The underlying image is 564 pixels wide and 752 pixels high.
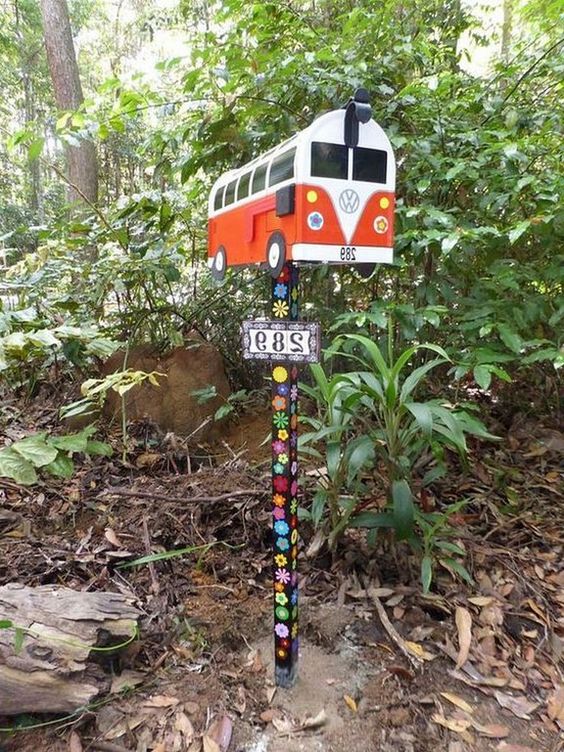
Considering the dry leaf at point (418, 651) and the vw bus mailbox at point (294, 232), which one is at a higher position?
the vw bus mailbox at point (294, 232)

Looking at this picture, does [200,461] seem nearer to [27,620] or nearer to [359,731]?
[27,620]

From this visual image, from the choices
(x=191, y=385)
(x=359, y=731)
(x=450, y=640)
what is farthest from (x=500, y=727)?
(x=191, y=385)

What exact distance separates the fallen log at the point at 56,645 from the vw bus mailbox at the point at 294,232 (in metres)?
0.53

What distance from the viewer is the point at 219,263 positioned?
1789 mm

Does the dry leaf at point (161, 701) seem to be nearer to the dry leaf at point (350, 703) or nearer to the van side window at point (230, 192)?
the dry leaf at point (350, 703)

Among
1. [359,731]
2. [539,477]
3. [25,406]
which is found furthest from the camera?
[25,406]

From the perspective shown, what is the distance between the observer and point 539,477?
2.67 meters

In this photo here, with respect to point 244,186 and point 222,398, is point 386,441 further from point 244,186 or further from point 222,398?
point 222,398

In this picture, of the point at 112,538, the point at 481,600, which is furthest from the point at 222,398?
the point at 481,600

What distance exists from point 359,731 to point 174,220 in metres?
2.87

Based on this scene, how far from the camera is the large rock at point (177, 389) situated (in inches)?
128

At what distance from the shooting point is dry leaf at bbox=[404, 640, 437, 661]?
1675 millimetres

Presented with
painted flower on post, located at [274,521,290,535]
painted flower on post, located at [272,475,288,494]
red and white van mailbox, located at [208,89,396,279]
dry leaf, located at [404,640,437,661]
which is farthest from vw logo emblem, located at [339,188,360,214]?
dry leaf, located at [404,640,437,661]

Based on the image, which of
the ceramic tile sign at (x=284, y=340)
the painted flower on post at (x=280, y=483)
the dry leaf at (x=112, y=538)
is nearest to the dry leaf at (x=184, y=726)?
the painted flower on post at (x=280, y=483)
